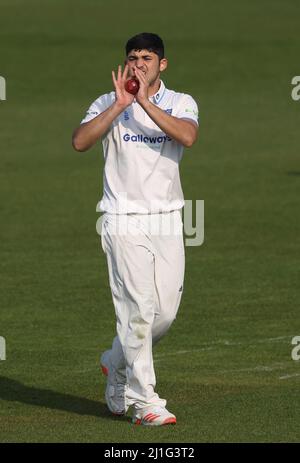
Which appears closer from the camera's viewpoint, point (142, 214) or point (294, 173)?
point (142, 214)

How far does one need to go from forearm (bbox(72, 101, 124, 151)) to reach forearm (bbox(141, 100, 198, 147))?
219 mm

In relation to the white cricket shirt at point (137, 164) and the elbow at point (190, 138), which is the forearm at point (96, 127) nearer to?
the white cricket shirt at point (137, 164)

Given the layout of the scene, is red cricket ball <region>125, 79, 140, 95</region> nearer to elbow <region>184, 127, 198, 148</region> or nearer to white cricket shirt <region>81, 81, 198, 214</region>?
white cricket shirt <region>81, 81, 198, 214</region>

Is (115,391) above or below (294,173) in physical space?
below

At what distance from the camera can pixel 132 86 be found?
10531 millimetres

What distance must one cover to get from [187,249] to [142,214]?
10469mm

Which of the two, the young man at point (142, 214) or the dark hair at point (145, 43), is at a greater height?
the dark hair at point (145, 43)

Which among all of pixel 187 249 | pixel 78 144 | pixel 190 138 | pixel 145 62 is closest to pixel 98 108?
pixel 78 144

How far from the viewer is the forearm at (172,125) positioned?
410 inches

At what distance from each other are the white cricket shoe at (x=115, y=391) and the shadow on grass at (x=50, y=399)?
0.07m

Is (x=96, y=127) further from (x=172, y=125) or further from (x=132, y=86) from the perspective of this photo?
(x=172, y=125)

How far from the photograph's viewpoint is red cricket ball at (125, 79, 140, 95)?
1051 centimetres

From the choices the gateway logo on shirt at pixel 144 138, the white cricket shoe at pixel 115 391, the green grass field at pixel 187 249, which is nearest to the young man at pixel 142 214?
the gateway logo on shirt at pixel 144 138
